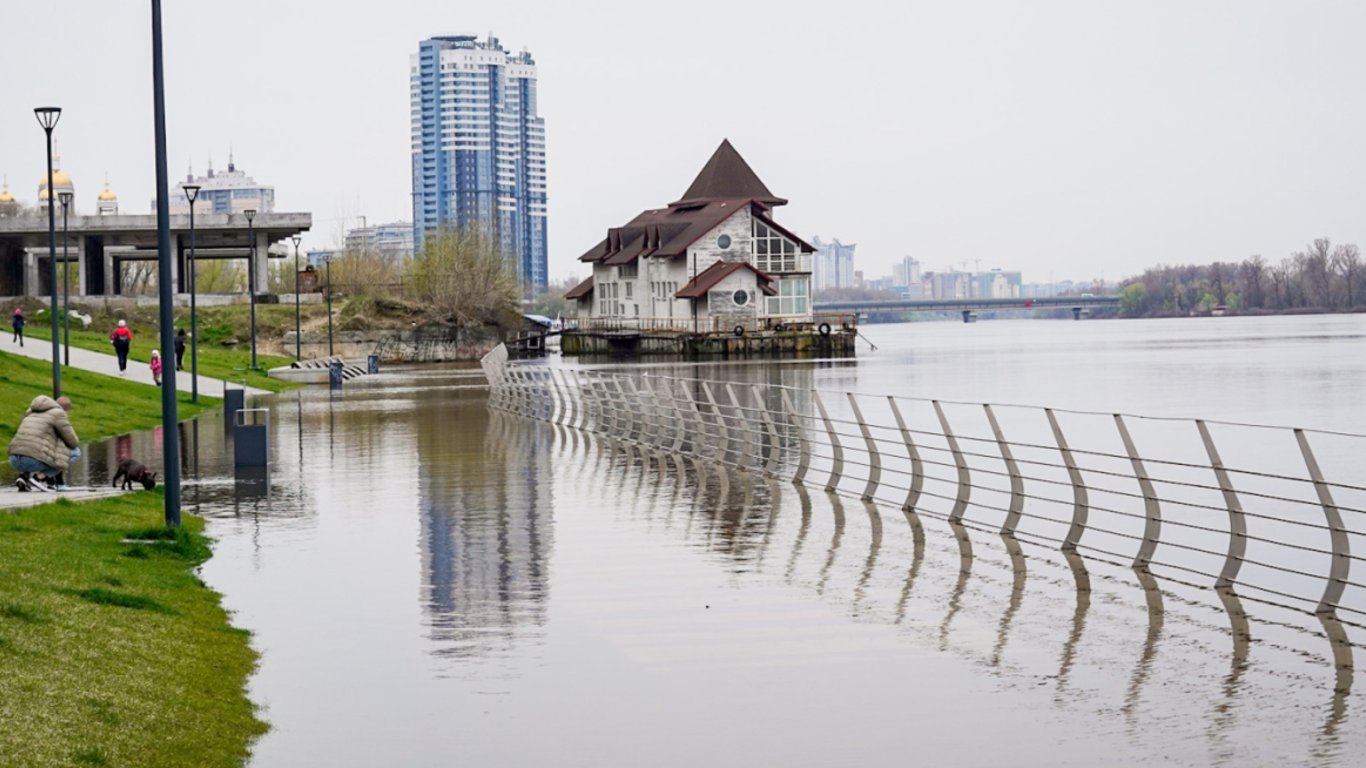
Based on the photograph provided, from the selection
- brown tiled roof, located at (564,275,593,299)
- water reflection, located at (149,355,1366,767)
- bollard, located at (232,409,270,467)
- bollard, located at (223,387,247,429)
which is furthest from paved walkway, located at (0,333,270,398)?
brown tiled roof, located at (564,275,593,299)

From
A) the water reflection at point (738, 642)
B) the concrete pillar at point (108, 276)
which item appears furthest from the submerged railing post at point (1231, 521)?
the concrete pillar at point (108, 276)

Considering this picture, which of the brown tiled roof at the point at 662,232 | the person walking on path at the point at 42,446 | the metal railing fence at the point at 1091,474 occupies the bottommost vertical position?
the metal railing fence at the point at 1091,474

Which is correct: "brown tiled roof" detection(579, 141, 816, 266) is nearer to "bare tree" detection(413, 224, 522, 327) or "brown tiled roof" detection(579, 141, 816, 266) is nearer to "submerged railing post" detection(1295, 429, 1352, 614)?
"bare tree" detection(413, 224, 522, 327)

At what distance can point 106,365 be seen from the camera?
60438 mm

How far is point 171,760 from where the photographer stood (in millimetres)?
9414

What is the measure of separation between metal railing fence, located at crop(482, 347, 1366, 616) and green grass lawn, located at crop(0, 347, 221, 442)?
8.98 m

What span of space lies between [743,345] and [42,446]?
9737 centimetres

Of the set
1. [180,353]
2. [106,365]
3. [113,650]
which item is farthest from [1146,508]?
[180,353]

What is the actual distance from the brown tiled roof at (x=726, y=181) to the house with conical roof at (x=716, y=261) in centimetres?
7

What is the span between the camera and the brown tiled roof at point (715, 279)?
121m

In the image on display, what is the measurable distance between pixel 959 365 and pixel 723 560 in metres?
88.7

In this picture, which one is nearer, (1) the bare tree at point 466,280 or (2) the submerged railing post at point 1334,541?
(2) the submerged railing post at point 1334,541

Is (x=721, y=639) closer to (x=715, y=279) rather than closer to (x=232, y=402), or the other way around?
(x=232, y=402)

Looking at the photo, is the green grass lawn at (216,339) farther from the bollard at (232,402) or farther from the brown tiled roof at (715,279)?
the brown tiled roof at (715,279)
